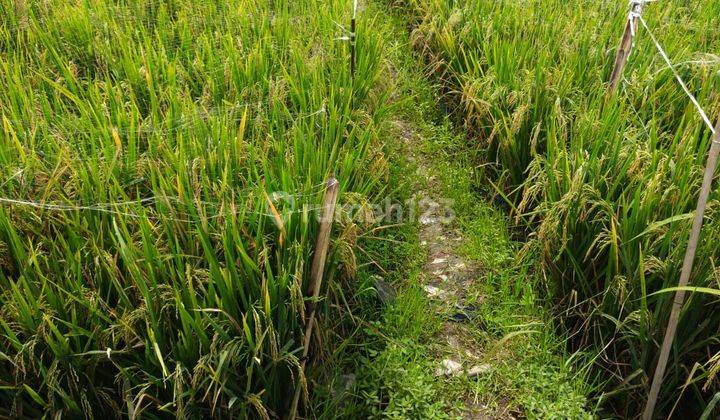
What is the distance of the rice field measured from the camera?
78.0 inches

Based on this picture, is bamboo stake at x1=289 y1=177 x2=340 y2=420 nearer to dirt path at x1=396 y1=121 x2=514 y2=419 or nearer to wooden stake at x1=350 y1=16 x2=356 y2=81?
dirt path at x1=396 y1=121 x2=514 y2=419

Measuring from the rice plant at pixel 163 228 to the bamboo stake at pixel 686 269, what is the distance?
1.01m

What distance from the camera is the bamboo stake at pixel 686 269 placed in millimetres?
1659

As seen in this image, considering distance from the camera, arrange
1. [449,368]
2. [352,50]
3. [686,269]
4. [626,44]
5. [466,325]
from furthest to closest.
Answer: [352,50]
[626,44]
[466,325]
[449,368]
[686,269]

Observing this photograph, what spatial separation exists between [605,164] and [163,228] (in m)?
1.65

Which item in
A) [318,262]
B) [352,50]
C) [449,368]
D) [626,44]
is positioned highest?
[626,44]

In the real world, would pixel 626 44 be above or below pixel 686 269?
above

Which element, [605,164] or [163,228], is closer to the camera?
[163,228]

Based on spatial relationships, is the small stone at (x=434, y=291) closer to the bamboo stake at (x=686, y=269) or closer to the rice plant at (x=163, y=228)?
the rice plant at (x=163, y=228)

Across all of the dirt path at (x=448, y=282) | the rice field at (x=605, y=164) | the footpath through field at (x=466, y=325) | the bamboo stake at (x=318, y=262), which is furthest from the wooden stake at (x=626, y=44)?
the bamboo stake at (x=318, y=262)

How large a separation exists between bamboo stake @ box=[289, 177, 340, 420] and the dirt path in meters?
0.60

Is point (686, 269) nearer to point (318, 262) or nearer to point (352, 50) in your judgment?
point (318, 262)

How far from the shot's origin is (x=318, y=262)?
1.86 metres

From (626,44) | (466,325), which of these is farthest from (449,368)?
(626,44)
